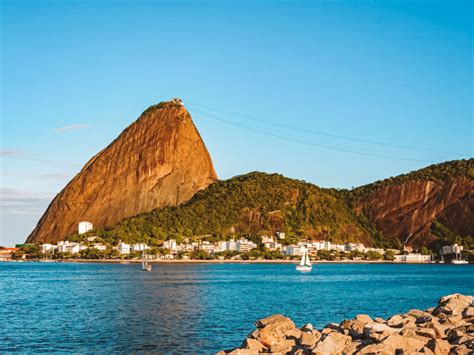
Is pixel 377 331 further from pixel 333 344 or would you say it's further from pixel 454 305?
pixel 454 305

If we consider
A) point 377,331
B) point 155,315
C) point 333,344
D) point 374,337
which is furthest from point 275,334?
point 155,315

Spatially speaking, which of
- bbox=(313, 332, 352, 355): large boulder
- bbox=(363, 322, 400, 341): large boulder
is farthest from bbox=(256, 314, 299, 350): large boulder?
bbox=(363, 322, 400, 341): large boulder

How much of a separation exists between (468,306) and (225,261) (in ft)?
561

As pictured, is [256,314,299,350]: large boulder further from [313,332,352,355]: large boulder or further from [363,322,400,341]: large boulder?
[363,322,400,341]: large boulder

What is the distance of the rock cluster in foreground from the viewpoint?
1744cm

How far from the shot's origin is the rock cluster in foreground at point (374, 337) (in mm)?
17438

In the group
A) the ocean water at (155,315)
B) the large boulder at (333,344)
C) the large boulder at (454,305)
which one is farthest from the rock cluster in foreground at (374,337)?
the ocean water at (155,315)

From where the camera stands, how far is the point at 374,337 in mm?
18422

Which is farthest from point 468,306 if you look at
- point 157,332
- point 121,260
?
point 121,260

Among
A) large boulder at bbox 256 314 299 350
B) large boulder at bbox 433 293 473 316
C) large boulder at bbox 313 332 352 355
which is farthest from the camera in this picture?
large boulder at bbox 433 293 473 316

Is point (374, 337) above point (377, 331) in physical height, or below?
below

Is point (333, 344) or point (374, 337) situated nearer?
point (333, 344)

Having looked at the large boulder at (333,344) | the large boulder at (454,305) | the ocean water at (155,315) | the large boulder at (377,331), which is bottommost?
the ocean water at (155,315)

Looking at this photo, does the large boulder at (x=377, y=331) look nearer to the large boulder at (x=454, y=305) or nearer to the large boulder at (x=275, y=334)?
the large boulder at (x=275, y=334)
